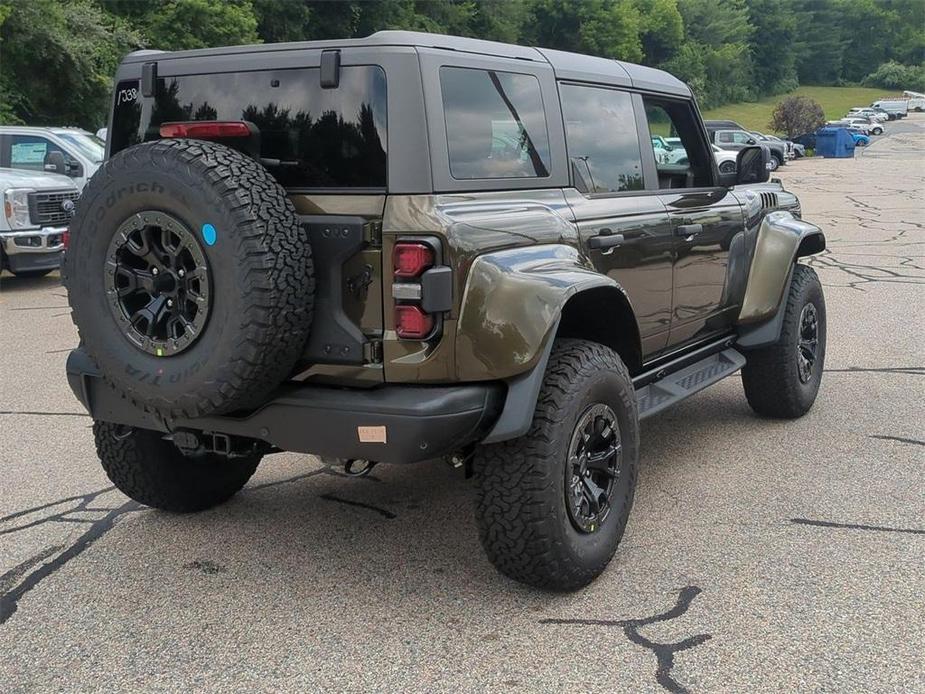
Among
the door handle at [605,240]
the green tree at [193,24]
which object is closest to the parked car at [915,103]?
the green tree at [193,24]

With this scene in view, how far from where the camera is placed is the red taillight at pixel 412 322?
3.06m

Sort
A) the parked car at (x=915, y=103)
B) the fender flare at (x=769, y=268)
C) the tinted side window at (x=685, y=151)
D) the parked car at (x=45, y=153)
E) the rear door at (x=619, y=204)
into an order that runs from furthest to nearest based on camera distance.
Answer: the parked car at (x=915, y=103)
the parked car at (x=45, y=153)
the fender flare at (x=769, y=268)
the tinted side window at (x=685, y=151)
the rear door at (x=619, y=204)

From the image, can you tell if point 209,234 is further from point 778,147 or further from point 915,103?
point 915,103

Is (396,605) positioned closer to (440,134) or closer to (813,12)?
(440,134)

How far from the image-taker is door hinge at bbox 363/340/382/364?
10.3 feet

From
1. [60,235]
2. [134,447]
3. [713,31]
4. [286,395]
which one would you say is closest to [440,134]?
[286,395]

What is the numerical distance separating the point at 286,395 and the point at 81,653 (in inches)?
41.5

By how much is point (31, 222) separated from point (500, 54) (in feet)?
30.1

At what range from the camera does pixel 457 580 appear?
11.7 feet

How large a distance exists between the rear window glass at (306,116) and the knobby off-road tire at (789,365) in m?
3.11

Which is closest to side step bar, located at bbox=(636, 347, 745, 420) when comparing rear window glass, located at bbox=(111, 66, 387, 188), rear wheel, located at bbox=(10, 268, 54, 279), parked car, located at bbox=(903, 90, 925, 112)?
rear window glass, located at bbox=(111, 66, 387, 188)

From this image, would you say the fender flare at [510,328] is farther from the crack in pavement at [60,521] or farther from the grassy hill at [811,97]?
the grassy hill at [811,97]

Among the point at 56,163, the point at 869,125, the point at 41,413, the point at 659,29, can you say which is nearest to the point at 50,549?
the point at 41,413

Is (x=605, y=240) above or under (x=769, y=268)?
above
